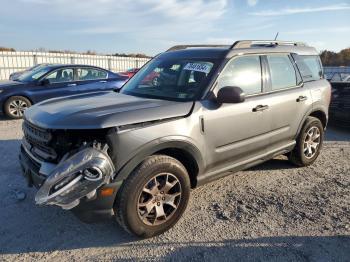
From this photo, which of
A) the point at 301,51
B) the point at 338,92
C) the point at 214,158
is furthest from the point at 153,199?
the point at 338,92

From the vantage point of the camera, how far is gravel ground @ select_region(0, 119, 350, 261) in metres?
3.23

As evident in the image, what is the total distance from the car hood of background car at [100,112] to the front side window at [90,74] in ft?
20.4

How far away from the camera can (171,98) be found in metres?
3.92

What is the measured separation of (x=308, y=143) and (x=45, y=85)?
278 inches

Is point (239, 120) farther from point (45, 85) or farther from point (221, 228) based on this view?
point (45, 85)

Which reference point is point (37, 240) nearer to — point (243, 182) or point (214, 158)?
point (214, 158)

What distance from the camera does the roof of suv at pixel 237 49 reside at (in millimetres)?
4227

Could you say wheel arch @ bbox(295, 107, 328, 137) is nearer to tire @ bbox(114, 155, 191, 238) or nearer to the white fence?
tire @ bbox(114, 155, 191, 238)

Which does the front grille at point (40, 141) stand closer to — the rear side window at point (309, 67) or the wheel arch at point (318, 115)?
the wheel arch at point (318, 115)

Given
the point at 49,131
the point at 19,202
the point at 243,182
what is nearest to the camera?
the point at 49,131

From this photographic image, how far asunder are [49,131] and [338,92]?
7.33 meters

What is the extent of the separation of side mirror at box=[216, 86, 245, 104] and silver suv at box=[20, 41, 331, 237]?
11 mm

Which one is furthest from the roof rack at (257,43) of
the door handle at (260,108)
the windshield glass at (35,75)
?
the windshield glass at (35,75)

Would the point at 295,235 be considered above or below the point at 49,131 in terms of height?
below
